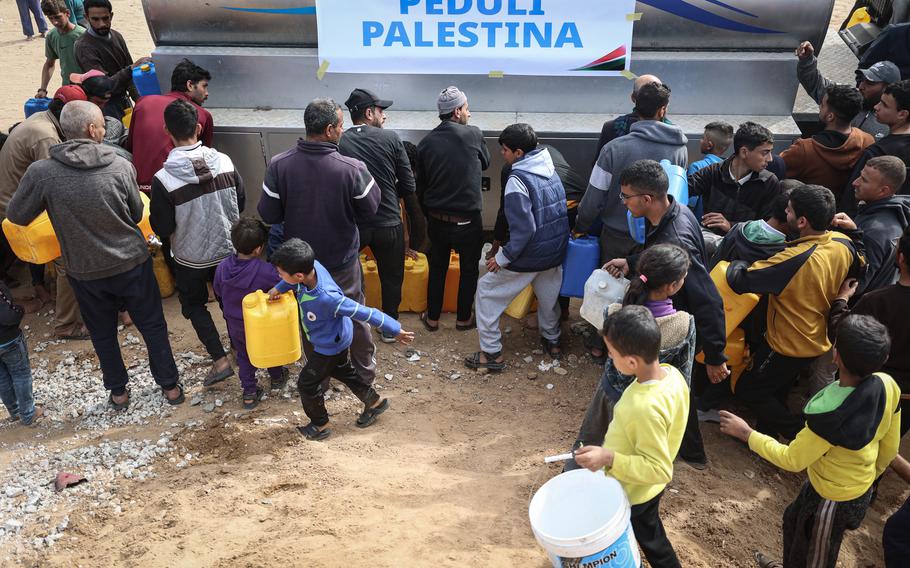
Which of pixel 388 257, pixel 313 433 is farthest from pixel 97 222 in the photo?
pixel 388 257

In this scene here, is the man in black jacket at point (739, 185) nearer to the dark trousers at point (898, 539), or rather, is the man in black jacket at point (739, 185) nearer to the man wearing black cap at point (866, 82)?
the man wearing black cap at point (866, 82)

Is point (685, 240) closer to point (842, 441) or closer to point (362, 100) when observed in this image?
point (842, 441)

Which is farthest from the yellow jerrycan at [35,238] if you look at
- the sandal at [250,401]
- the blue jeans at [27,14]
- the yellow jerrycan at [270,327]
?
the blue jeans at [27,14]

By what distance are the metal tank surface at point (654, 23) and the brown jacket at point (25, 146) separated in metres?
1.53

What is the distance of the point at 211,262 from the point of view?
526 cm

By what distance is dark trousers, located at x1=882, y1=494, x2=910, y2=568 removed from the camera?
132 inches

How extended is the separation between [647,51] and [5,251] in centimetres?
623

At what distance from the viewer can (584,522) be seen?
3061 mm

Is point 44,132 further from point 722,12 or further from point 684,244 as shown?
point 722,12

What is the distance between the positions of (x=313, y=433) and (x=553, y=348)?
2.02 m

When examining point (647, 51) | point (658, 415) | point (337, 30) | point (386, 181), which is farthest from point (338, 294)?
point (647, 51)

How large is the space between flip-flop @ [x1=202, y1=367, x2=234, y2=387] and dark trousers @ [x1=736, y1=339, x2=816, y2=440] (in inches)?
142

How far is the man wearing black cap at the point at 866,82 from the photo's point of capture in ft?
18.9

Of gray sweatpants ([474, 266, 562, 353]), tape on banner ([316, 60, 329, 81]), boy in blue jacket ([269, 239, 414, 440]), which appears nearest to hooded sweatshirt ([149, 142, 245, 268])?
boy in blue jacket ([269, 239, 414, 440])
